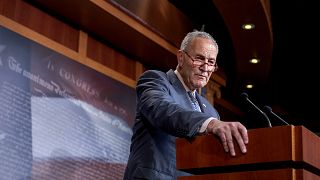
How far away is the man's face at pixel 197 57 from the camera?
2.31m

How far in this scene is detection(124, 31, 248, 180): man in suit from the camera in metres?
1.71

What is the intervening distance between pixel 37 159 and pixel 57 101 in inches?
20.2

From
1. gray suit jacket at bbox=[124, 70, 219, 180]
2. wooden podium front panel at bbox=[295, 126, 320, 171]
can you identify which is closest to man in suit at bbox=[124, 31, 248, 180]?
gray suit jacket at bbox=[124, 70, 219, 180]

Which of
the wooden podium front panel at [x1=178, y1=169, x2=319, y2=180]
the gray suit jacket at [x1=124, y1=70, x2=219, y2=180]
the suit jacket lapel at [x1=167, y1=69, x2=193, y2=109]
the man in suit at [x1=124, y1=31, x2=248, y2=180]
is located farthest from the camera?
the suit jacket lapel at [x1=167, y1=69, x2=193, y2=109]

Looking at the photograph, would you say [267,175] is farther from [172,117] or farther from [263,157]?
[172,117]

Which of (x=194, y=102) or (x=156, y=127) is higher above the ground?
(x=194, y=102)

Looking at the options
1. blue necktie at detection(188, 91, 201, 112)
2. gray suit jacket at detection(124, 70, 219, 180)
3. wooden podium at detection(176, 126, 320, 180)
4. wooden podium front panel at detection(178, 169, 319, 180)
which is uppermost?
blue necktie at detection(188, 91, 201, 112)

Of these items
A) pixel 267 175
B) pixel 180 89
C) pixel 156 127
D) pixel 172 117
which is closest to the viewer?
pixel 267 175

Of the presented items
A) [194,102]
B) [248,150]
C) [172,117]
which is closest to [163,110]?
[172,117]

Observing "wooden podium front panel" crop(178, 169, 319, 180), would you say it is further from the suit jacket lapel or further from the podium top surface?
the suit jacket lapel

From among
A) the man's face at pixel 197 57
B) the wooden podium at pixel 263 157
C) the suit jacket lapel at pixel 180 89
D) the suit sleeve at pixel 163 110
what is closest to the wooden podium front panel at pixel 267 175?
the wooden podium at pixel 263 157

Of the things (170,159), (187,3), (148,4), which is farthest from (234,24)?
(170,159)

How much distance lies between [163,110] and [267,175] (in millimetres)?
438

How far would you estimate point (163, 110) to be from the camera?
1.86m
